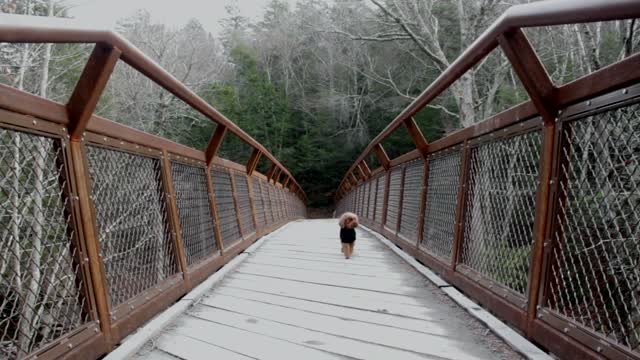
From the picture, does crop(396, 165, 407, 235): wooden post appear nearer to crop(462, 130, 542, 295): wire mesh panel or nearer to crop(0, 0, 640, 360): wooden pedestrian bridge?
crop(0, 0, 640, 360): wooden pedestrian bridge

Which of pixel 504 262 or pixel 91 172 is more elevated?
pixel 91 172

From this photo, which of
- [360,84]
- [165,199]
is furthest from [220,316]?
[360,84]

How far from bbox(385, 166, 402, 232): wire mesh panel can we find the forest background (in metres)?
5.01

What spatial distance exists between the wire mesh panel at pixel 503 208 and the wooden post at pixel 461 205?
3cm

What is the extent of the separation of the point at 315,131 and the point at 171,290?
28.9 m

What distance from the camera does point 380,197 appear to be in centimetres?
643

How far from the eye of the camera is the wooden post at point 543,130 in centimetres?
173

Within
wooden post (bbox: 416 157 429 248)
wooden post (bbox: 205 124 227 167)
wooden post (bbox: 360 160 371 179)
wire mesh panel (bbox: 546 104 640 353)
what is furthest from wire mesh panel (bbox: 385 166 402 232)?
wire mesh panel (bbox: 546 104 640 353)

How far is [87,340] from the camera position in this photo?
5.23ft

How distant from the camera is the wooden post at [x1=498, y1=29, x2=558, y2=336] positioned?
1727 mm

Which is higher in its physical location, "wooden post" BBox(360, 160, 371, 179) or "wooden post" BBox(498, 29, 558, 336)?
"wooden post" BBox(360, 160, 371, 179)

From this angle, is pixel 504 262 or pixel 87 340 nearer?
pixel 87 340

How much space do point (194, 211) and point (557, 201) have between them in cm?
232

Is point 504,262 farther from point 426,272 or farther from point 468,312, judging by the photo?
point 426,272
